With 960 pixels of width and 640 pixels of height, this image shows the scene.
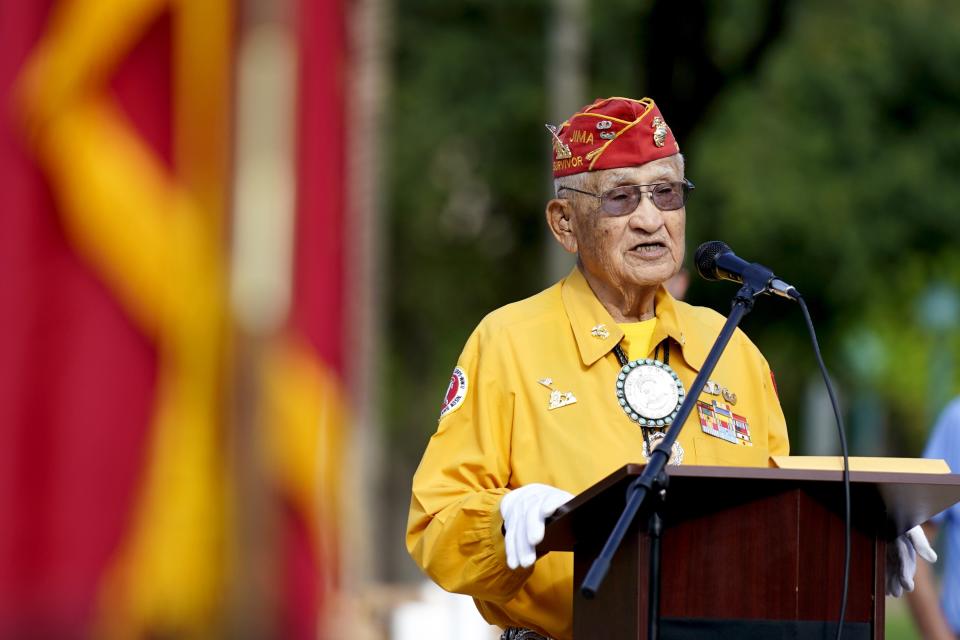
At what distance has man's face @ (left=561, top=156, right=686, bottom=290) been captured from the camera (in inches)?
179

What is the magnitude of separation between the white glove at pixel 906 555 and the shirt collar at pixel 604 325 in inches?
28.7

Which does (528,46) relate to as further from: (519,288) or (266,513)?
(266,513)

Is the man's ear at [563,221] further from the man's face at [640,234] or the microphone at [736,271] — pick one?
the microphone at [736,271]

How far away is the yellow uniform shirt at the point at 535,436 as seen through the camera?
421 centimetres

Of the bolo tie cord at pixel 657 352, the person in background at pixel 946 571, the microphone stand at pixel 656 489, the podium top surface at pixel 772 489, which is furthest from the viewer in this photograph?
the person in background at pixel 946 571

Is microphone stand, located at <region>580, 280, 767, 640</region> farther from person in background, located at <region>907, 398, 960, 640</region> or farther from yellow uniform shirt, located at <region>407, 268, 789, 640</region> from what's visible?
person in background, located at <region>907, 398, 960, 640</region>

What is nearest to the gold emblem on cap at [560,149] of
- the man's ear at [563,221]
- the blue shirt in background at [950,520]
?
the man's ear at [563,221]

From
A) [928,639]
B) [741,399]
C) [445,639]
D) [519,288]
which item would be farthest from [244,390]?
[519,288]

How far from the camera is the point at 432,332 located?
910 inches

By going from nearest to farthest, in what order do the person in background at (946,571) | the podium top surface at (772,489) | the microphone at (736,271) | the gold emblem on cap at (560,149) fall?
the podium top surface at (772,489)
the microphone at (736,271)
the gold emblem on cap at (560,149)
the person in background at (946,571)

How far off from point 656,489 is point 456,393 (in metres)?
0.95

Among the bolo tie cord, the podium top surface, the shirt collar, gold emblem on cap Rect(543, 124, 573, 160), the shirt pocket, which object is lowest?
the podium top surface

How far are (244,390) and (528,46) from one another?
1793 centimetres

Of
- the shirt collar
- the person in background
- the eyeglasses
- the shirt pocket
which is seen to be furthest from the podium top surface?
the person in background
